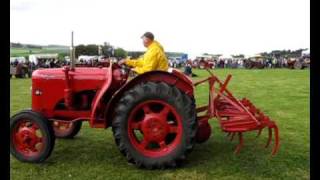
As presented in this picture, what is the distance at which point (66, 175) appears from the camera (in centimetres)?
586

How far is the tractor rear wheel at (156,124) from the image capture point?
19.9 feet

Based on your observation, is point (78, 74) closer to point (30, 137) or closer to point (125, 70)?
point (125, 70)

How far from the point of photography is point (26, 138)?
21.3 ft

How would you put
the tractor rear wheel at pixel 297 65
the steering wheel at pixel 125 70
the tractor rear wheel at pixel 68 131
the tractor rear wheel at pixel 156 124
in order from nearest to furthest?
1. the tractor rear wheel at pixel 156 124
2. the steering wheel at pixel 125 70
3. the tractor rear wheel at pixel 68 131
4. the tractor rear wheel at pixel 297 65

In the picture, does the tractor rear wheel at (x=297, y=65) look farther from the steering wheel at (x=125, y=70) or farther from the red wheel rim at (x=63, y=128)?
the steering wheel at (x=125, y=70)

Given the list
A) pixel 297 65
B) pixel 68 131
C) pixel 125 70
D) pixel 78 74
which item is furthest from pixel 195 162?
pixel 297 65

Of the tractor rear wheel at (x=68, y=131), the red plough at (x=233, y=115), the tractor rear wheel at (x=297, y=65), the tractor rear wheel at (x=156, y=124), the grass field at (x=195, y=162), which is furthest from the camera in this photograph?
the tractor rear wheel at (x=297, y=65)

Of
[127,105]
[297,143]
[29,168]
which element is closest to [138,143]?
[127,105]

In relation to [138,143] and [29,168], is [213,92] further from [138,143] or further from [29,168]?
[29,168]

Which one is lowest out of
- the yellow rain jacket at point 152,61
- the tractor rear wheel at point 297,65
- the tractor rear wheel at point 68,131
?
the tractor rear wheel at point 68,131

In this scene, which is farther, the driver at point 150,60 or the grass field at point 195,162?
the driver at point 150,60

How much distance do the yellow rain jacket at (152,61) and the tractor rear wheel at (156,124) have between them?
39 centimetres

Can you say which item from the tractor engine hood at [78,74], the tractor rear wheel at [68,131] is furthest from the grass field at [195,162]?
the tractor engine hood at [78,74]

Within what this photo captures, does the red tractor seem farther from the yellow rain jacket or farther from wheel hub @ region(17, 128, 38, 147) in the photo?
the yellow rain jacket
